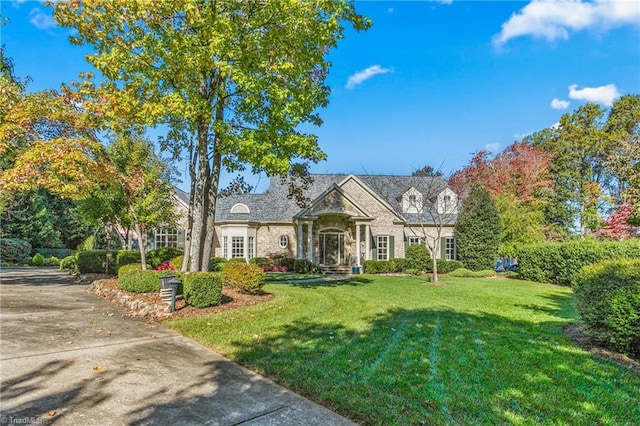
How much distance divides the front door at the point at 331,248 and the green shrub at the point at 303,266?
86.2 inches

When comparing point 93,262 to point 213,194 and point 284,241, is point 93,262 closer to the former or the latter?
point 213,194

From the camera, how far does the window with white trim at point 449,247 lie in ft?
81.3

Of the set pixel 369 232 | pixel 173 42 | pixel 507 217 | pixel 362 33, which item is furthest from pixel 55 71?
pixel 507 217

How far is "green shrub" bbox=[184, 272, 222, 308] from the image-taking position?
8570 mm

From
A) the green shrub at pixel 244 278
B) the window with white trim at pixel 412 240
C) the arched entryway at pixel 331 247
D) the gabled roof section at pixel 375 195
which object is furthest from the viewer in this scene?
the window with white trim at pixel 412 240

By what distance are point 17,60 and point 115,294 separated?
32.5 feet

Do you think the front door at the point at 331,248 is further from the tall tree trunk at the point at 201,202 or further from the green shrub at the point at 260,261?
the tall tree trunk at the point at 201,202

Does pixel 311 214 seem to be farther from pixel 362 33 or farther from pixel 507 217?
pixel 507 217

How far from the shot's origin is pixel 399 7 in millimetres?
11695

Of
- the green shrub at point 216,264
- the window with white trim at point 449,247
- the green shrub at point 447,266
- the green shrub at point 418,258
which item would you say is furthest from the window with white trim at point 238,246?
the window with white trim at point 449,247

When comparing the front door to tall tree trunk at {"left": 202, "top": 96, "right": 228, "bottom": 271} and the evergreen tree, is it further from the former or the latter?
tall tree trunk at {"left": 202, "top": 96, "right": 228, "bottom": 271}

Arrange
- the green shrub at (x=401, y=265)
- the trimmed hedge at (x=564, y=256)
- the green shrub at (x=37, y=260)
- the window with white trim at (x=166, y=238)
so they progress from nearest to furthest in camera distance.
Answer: the trimmed hedge at (x=564, y=256) < the green shrub at (x=401, y=265) < the window with white trim at (x=166, y=238) < the green shrub at (x=37, y=260)

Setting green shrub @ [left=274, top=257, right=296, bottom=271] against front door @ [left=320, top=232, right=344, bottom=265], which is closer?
green shrub @ [left=274, top=257, right=296, bottom=271]

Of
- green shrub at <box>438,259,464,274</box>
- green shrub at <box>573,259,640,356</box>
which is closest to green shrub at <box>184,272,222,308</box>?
A: green shrub at <box>573,259,640,356</box>
